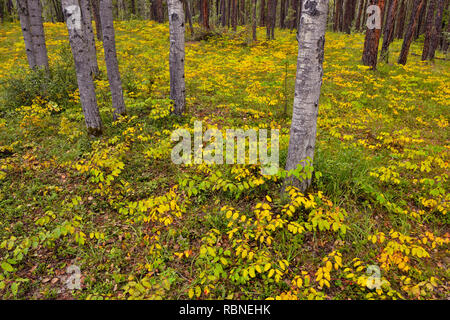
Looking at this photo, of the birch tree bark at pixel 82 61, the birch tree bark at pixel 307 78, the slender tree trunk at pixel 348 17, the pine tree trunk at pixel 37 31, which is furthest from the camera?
the slender tree trunk at pixel 348 17

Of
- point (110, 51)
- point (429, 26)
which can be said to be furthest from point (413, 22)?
point (110, 51)

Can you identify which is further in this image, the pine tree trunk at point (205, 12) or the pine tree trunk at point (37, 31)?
the pine tree trunk at point (205, 12)

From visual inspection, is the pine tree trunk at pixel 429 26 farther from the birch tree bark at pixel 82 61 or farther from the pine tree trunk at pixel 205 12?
the birch tree bark at pixel 82 61

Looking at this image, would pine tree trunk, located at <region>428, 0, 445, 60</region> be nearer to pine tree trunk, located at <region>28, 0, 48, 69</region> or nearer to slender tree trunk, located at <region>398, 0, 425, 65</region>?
slender tree trunk, located at <region>398, 0, 425, 65</region>

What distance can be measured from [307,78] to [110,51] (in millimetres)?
5133

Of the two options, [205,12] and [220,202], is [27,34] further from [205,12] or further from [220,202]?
[205,12]

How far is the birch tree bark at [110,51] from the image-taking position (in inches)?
237

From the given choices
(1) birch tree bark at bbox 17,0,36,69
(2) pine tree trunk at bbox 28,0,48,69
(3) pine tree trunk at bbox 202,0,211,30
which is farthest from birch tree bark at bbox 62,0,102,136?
(3) pine tree trunk at bbox 202,0,211,30

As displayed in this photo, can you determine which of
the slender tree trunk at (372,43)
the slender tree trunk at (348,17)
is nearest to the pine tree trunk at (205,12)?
the slender tree trunk at (372,43)

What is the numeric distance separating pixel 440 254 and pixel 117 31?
22.8 meters

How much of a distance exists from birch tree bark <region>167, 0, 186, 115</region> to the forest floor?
53 cm

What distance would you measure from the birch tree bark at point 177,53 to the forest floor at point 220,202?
532 mm

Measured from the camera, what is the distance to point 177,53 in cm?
654

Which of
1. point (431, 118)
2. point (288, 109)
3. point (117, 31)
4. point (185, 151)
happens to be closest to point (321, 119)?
point (288, 109)
